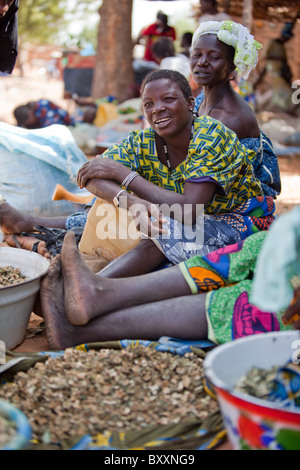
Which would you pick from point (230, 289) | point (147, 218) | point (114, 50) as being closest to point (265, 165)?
point (147, 218)

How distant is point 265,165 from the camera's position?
3.48 meters

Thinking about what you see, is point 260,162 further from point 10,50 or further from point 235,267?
point 10,50

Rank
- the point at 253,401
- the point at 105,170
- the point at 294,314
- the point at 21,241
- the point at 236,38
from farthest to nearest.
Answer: the point at 21,241 → the point at 236,38 → the point at 105,170 → the point at 294,314 → the point at 253,401

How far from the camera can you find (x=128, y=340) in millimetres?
2332

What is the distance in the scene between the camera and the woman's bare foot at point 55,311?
2438mm

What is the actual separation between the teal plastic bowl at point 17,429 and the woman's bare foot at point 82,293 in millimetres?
844

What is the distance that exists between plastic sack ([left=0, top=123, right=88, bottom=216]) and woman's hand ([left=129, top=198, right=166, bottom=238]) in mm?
1608

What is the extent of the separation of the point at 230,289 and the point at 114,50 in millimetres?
8533

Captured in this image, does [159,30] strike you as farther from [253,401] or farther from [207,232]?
[253,401]

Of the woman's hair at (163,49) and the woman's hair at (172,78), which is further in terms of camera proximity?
the woman's hair at (163,49)

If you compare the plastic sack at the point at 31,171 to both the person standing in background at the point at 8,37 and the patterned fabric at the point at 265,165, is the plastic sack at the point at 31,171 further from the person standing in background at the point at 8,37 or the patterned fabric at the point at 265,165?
the patterned fabric at the point at 265,165

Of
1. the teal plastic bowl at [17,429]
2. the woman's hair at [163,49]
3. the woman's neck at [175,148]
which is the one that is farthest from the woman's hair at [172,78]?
the woman's hair at [163,49]

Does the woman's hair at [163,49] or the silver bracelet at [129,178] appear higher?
the woman's hair at [163,49]
